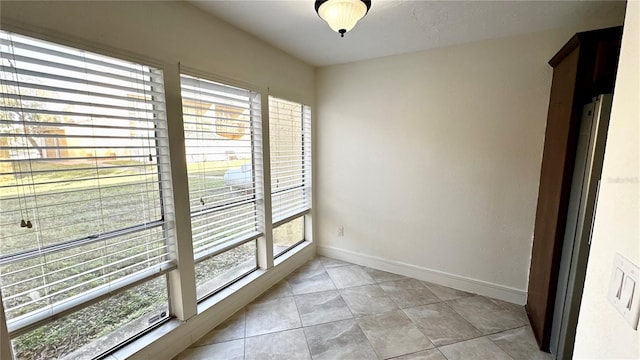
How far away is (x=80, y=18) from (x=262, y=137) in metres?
1.37

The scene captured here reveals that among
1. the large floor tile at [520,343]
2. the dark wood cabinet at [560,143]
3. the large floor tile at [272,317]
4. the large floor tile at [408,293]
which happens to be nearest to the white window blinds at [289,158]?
the large floor tile at [272,317]

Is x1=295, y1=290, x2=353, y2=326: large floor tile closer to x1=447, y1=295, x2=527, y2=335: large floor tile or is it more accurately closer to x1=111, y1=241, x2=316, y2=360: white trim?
x1=111, y1=241, x2=316, y2=360: white trim

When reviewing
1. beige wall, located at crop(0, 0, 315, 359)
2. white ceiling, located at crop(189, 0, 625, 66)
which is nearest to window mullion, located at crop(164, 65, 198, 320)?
beige wall, located at crop(0, 0, 315, 359)

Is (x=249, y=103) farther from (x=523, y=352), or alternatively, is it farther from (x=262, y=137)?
(x=523, y=352)

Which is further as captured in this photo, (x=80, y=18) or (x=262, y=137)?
(x=262, y=137)

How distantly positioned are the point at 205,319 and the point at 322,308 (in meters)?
0.97

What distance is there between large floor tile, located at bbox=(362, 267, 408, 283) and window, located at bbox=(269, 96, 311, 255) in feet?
3.17

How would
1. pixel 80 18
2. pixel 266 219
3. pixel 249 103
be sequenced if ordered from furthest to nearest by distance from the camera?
pixel 266 219, pixel 249 103, pixel 80 18

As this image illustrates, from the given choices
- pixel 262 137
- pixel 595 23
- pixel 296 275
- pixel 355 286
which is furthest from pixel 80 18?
pixel 595 23

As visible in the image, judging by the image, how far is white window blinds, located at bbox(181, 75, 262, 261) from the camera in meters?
1.89

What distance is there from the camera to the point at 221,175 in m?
2.12

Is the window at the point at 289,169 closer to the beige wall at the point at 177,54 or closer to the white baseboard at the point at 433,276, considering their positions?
the beige wall at the point at 177,54

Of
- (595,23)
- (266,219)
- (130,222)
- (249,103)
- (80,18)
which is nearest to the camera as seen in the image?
(80,18)

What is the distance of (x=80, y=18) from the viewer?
1270mm
